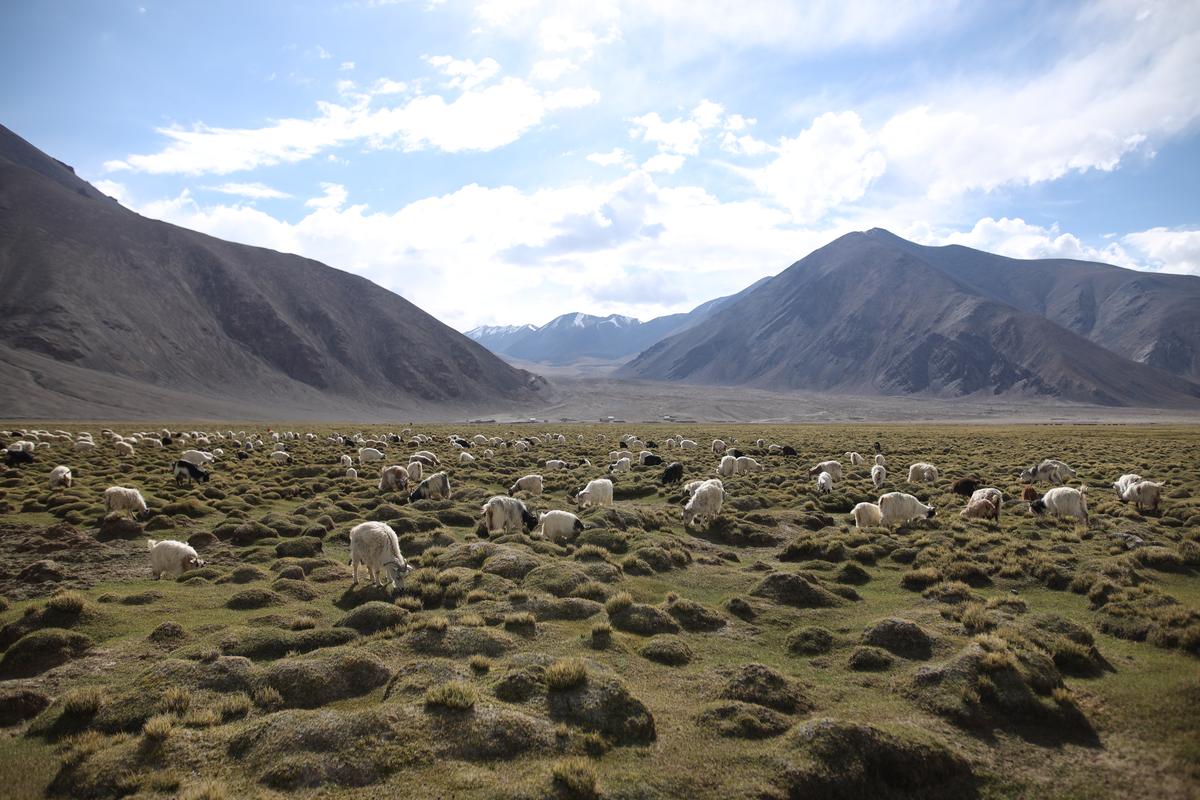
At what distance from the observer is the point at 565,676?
9461 millimetres

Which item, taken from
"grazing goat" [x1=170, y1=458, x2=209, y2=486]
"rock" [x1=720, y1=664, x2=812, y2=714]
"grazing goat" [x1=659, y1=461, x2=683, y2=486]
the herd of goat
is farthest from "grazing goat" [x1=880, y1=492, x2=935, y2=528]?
"grazing goat" [x1=170, y1=458, x2=209, y2=486]

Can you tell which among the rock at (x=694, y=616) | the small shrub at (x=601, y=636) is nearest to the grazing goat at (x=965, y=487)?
the rock at (x=694, y=616)

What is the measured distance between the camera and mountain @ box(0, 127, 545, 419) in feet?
402

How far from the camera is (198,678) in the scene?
9.59 m

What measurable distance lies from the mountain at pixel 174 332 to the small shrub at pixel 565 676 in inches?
4906

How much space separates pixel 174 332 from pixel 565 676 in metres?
175

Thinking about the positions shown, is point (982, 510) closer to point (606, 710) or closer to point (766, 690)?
point (766, 690)

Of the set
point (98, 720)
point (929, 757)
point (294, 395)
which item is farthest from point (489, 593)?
point (294, 395)

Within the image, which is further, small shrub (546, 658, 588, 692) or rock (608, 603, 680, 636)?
rock (608, 603, 680, 636)

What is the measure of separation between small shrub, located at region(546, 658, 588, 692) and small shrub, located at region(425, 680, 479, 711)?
1.16m

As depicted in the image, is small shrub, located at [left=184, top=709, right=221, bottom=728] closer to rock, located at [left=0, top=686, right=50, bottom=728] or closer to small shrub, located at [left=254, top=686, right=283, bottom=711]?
small shrub, located at [left=254, top=686, right=283, bottom=711]

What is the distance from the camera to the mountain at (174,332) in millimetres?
122438

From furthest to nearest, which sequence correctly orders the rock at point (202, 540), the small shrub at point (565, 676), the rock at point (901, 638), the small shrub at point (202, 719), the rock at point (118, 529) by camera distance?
the rock at point (118, 529), the rock at point (202, 540), the rock at point (901, 638), the small shrub at point (565, 676), the small shrub at point (202, 719)

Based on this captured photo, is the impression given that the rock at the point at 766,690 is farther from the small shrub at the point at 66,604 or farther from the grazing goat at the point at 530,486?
the grazing goat at the point at 530,486
